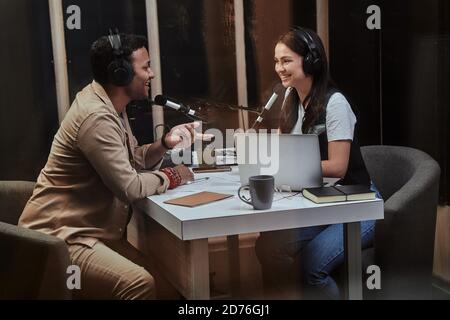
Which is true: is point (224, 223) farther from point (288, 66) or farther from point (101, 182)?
point (288, 66)

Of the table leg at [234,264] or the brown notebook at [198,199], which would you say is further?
the table leg at [234,264]

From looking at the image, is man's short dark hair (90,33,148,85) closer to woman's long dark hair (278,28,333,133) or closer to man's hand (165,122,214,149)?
man's hand (165,122,214,149)

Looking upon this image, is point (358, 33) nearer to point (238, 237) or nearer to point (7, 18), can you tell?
point (238, 237)

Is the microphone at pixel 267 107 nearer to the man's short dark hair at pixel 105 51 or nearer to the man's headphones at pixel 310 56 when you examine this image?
the man's headphones at pixel 310 56

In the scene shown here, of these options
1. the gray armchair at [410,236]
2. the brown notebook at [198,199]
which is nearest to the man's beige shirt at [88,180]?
the brown notebook at [198,199]

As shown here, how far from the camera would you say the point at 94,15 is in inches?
58.4

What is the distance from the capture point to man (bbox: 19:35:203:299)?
4.86 feet

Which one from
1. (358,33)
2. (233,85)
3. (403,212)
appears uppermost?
(358,33)

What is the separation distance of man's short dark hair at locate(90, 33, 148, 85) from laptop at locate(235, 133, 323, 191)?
0.41 m

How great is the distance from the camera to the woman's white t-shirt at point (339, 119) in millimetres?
1745

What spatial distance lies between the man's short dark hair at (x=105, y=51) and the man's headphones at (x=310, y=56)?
506 mm

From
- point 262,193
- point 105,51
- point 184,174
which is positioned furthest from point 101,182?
point 262,193

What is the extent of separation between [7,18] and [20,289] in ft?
2.41
